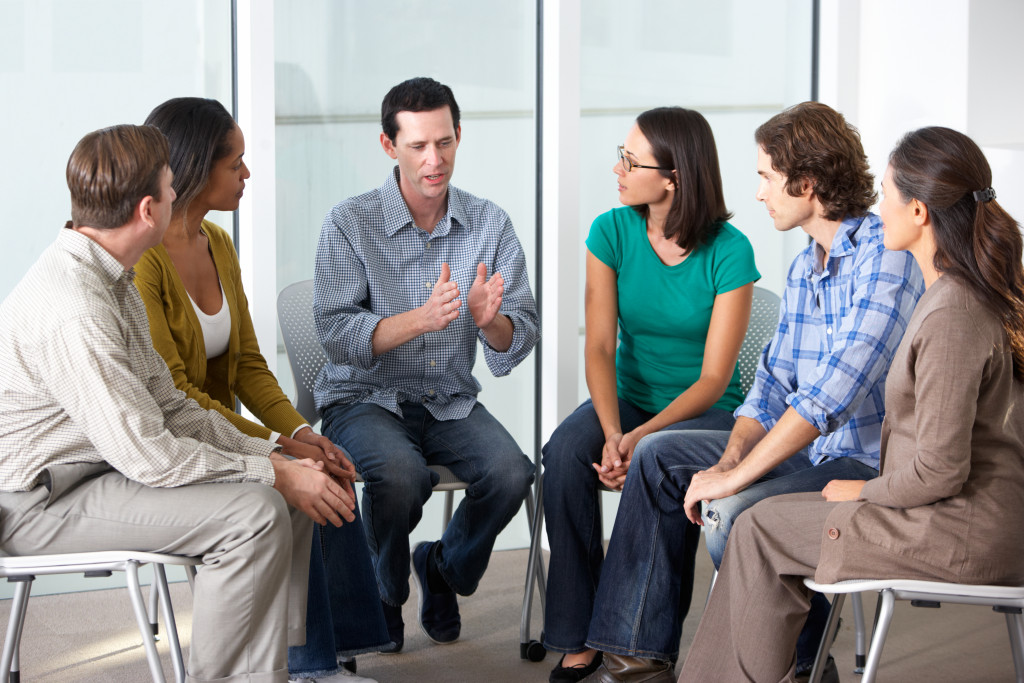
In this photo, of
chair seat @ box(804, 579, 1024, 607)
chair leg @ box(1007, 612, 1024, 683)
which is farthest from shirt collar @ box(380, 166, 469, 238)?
chair leg @ box(1007, 612, 1024, 683)

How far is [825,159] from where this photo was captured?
2086 mm

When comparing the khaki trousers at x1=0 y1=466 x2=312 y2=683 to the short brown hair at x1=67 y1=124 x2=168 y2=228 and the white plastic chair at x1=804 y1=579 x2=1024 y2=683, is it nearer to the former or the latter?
the short brown hair at x1=67 y1=124 x2=168 y2=228

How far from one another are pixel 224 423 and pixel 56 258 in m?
0.47

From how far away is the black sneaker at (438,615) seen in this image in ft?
8.58

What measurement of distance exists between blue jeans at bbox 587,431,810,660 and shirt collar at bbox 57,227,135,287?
1.15m

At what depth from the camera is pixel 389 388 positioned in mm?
2576

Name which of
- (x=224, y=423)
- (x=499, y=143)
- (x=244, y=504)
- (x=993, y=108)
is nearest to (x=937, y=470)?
(x=244, y=504)

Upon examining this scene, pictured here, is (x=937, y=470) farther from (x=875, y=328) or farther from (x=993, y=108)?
(x=993, y=108)

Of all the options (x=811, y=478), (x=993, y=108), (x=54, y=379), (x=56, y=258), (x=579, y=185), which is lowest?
(x=811, y=478)

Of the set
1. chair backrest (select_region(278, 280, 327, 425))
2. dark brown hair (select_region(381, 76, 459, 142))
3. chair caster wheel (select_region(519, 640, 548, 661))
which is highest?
dark brown hair (select_region(381, 76, 459, 142))

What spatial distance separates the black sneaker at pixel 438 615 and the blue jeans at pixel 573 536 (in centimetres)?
39

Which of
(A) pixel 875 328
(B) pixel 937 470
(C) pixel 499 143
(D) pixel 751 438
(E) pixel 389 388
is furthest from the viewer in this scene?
(C) pixel 499 143

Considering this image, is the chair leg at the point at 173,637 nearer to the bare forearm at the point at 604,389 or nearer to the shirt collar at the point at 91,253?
the shirt collar at the point at 91,253

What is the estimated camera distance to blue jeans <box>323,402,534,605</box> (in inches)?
90.7
